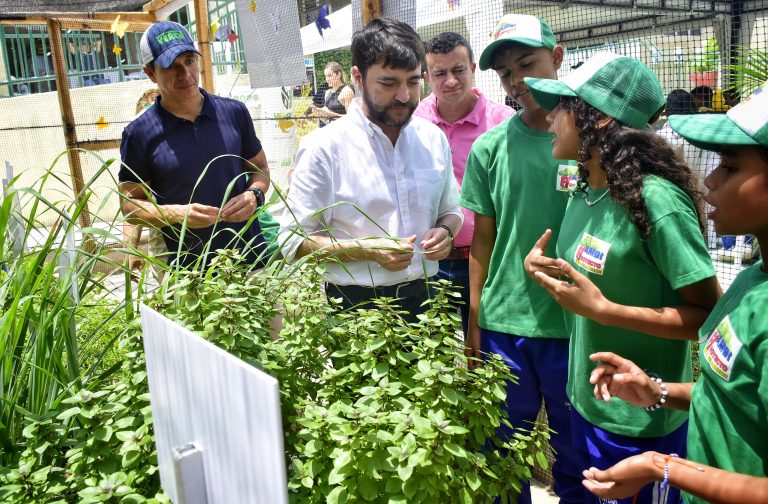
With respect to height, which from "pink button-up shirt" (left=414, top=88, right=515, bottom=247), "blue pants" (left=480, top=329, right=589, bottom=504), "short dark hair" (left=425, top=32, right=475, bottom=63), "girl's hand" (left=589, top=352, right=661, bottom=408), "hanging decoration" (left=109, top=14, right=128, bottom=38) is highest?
"hanging decoration" (left=109, top=14, right=128, bottom=38)

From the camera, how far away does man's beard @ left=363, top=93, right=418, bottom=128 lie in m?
2.28

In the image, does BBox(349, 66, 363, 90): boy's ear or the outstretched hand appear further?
BBox(349, 66, 363, 90): boy's ear

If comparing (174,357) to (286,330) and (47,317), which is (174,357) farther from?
(47,317)

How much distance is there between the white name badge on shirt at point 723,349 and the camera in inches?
45.8

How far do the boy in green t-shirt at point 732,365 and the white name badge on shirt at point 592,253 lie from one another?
363 millimetres

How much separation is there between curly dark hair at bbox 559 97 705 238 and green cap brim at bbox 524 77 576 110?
0.06 m

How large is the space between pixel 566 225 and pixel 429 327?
0.58 meters

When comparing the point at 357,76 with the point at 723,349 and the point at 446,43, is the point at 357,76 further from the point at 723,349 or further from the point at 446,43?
the point at 723,349

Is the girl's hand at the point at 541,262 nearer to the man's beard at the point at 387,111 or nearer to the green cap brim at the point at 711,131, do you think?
the green cap brim at the point at 711,131

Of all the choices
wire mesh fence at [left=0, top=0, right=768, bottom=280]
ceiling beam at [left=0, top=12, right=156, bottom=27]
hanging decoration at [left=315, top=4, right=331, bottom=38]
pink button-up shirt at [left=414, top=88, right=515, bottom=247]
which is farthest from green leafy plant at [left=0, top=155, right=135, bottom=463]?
ceiling beam at [left=0, top=12, right=156, bottom=27]

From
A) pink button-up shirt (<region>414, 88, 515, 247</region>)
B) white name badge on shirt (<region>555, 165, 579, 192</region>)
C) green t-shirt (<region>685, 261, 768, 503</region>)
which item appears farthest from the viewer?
pink button-up shirt (<region>414, 88, 515, 247</region>)

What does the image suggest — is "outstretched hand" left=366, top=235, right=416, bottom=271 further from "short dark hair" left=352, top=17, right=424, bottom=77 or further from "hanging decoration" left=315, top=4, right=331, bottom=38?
"hanging decoration" left=315, top=4, right=331, bottom=38

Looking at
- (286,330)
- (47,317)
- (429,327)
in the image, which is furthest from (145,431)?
(429,327)

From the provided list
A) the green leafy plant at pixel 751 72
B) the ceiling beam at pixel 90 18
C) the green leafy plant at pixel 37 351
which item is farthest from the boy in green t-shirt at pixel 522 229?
the ceiling beam at pixel 90 18
